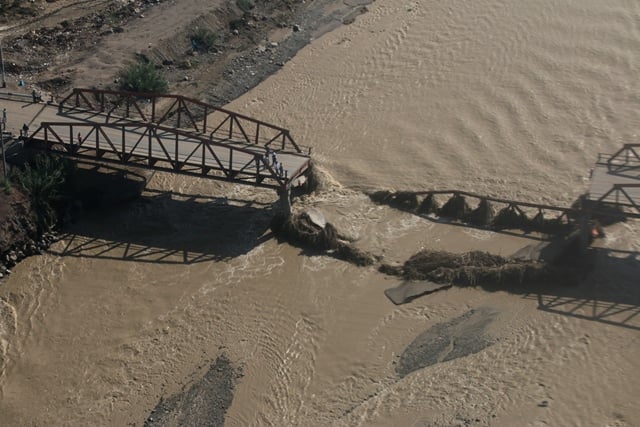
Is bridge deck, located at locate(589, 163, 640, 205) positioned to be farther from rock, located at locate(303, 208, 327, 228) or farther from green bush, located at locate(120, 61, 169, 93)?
green bush, located at locate(120, 61, 169, 93)

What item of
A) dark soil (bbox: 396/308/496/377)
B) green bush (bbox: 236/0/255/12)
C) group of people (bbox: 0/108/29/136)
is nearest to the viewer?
dark soil (bbox: 396/308/496/377)

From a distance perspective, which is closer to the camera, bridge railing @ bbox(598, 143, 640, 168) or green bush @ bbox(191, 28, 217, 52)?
bridge railing @ bbox(598, 143, 640, 168)

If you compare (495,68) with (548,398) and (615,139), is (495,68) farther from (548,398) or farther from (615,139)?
(548,398)

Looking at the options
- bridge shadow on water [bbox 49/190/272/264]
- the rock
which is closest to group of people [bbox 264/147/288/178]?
the rock

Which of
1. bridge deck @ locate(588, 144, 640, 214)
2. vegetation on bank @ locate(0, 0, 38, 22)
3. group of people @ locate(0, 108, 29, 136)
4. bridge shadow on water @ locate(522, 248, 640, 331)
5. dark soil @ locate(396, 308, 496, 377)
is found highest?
vegetation on bank @ locate(0, 0, 38, 22)

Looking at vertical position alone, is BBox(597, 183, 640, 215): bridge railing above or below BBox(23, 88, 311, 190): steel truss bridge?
below

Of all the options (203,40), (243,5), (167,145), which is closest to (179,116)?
(167,145)

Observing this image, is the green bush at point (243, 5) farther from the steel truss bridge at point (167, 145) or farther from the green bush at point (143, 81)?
the steel truss bridge at point (167, 145)
